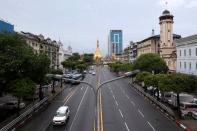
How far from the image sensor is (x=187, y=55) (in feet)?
233

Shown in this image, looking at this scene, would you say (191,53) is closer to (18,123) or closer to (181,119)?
(181,119)

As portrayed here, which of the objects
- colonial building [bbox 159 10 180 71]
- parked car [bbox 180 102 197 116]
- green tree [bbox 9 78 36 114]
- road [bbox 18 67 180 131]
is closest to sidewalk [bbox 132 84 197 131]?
road [bbox 18 67 180 131]

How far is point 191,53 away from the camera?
224 feet

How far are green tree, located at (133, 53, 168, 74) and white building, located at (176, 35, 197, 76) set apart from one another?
18.3ft

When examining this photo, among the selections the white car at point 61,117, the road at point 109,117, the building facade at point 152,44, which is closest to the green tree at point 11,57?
the road at point 109,117

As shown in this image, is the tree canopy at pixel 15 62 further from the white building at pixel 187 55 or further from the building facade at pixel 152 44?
the building facade at pixel 152 44

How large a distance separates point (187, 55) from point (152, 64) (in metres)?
14.4

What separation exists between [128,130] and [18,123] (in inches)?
518

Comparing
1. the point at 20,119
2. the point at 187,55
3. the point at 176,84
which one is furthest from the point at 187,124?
the point at 187,55

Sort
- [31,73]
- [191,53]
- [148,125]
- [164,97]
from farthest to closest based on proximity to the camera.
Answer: [191,53] < [164,97] < [31,73] < [148,125]

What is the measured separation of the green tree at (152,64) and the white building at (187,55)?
5579 millimetres

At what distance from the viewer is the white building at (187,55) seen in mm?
66188

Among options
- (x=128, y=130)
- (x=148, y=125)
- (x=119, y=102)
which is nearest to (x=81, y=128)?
(x=128, y=130)

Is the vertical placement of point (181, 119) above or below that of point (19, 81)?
below
